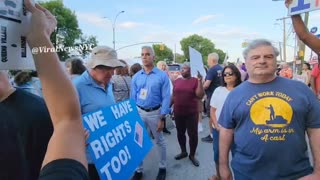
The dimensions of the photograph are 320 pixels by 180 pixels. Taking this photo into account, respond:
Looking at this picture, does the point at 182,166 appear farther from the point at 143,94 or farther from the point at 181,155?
the point at 143,94

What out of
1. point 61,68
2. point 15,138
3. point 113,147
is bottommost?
point 113,147

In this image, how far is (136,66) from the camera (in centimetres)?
792

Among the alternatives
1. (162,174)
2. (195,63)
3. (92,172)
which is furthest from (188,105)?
(92,172)

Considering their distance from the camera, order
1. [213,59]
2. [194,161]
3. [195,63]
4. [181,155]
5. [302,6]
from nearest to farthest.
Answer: [302,6], [195,63], [194,161], [181,155], [213,59]

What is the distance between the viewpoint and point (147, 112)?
564 cm

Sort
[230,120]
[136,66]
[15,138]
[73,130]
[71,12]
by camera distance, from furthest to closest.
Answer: [71,12], [136,66], [230,120], [15,138], [73,130]

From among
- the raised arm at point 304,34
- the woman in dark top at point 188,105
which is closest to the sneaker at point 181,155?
the woman in dark top at point 188,105

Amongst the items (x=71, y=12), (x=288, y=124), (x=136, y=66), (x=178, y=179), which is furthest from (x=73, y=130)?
(x=71, y=12)

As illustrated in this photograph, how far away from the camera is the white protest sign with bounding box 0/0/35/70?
36.9 inches

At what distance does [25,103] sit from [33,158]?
234 millimetres

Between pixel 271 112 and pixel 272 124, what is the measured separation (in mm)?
92

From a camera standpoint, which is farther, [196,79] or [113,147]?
[196,79]

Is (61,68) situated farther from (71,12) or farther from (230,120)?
(71,12)

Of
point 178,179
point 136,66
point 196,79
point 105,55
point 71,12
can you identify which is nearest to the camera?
point 105,55
